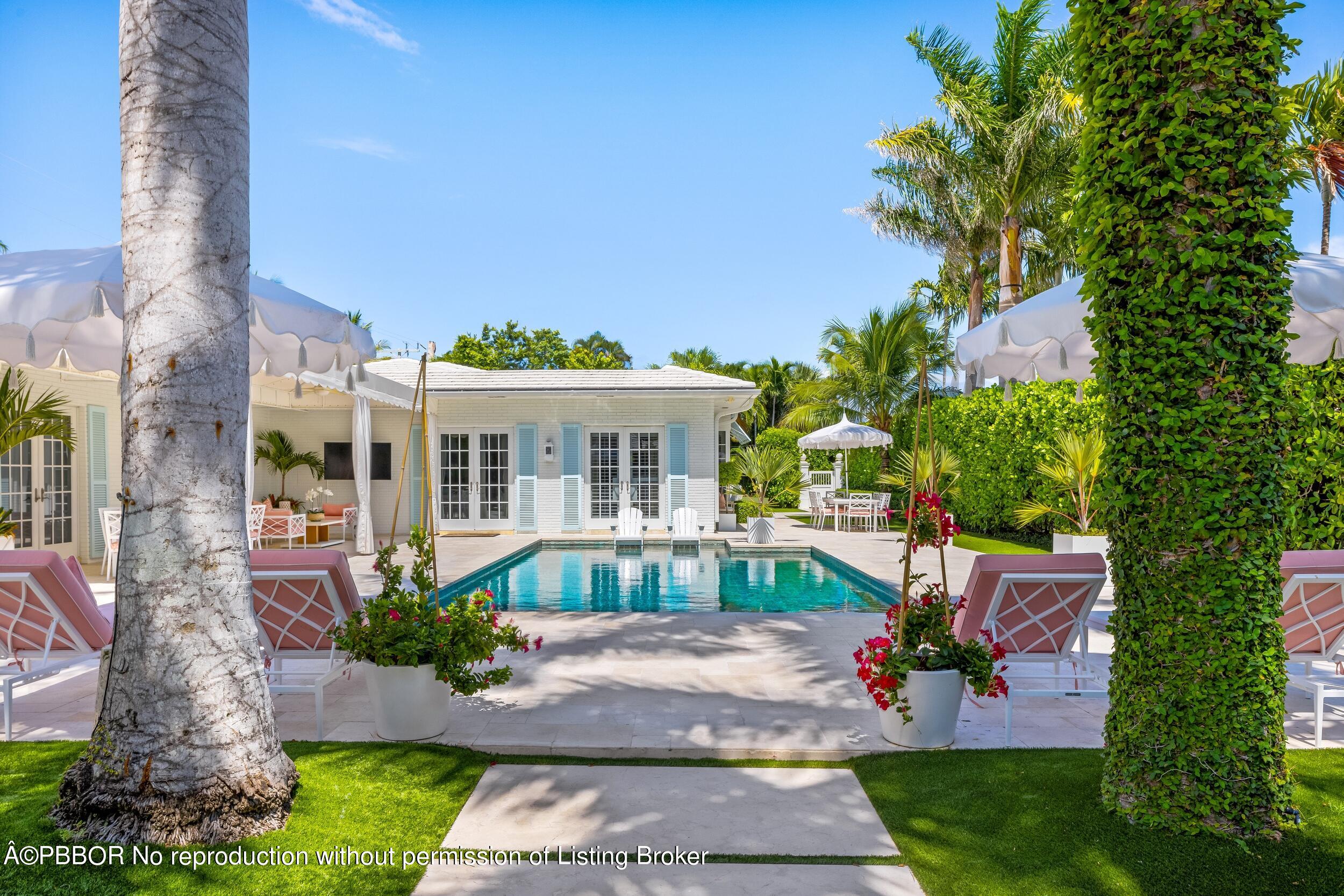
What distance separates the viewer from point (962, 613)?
14.5ft

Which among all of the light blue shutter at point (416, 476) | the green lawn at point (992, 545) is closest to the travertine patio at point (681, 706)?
the green lawn at point (992, 545)

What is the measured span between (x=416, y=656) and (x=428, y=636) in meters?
0.12

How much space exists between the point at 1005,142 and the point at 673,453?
905 cm

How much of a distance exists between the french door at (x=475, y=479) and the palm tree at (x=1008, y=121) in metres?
10.4

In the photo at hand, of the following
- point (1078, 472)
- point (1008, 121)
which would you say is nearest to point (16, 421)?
point (1078, 472)

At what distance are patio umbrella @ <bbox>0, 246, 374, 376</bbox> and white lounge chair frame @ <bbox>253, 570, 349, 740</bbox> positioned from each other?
147cm

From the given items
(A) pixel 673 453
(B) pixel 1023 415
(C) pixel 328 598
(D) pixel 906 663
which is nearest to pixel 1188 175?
(D) pixel 906 663

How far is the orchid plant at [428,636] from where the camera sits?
3826mm

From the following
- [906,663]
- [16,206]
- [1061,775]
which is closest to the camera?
[1061,775]

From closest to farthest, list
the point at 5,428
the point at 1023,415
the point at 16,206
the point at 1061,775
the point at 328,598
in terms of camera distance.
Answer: the point at 1061,775, the point at 328,598, the point at 5,428, the point at 1023,415, the point at 16,206

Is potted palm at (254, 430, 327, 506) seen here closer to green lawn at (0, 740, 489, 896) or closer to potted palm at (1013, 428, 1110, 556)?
green lawn at (0, 740, 489, 896)

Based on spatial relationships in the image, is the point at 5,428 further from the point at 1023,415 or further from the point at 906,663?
the point at 1023,415

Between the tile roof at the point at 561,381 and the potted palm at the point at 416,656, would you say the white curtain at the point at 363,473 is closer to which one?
the tile roof at the point at 561,381

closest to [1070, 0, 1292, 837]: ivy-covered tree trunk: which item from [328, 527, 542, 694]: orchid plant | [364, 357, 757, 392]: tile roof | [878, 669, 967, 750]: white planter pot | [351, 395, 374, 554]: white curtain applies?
[878, 669, 967, 750]: white planter pot
